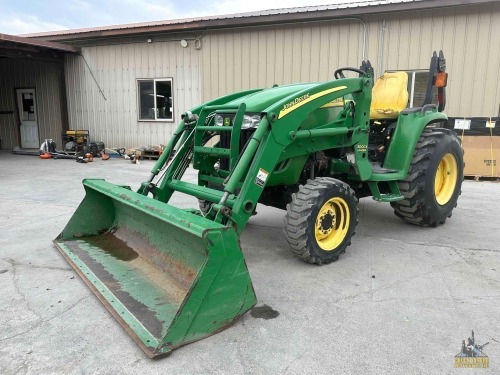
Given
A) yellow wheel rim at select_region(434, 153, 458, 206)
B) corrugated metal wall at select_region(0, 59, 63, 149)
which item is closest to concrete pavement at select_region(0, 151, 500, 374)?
yellow wheel rim at select_region(434, 153, 458, 206)

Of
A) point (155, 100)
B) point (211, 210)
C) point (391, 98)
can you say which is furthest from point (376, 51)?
point (211, 210)

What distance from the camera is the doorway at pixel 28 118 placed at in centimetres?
1462

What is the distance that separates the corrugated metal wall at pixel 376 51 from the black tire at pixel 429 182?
4.64 meters

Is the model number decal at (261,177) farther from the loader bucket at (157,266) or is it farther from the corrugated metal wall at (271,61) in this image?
the corrugated metal wall at (271,61)

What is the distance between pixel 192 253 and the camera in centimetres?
286

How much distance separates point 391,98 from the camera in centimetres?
496

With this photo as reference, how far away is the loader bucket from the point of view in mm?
2396

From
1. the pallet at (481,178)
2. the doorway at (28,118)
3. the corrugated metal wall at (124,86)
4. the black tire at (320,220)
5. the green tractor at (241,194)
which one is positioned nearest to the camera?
the green tractor at (241,194)

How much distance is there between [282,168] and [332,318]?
150 centimetres

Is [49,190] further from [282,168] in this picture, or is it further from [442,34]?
[442,34]

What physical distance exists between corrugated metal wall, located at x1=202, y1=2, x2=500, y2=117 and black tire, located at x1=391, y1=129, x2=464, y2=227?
183 inches

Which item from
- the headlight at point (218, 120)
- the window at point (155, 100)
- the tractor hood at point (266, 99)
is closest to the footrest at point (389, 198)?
the tractor hood at point (266, 99)

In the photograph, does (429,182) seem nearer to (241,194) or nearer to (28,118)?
(241,194)

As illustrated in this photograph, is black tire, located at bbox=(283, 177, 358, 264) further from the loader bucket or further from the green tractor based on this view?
the loader bucket
